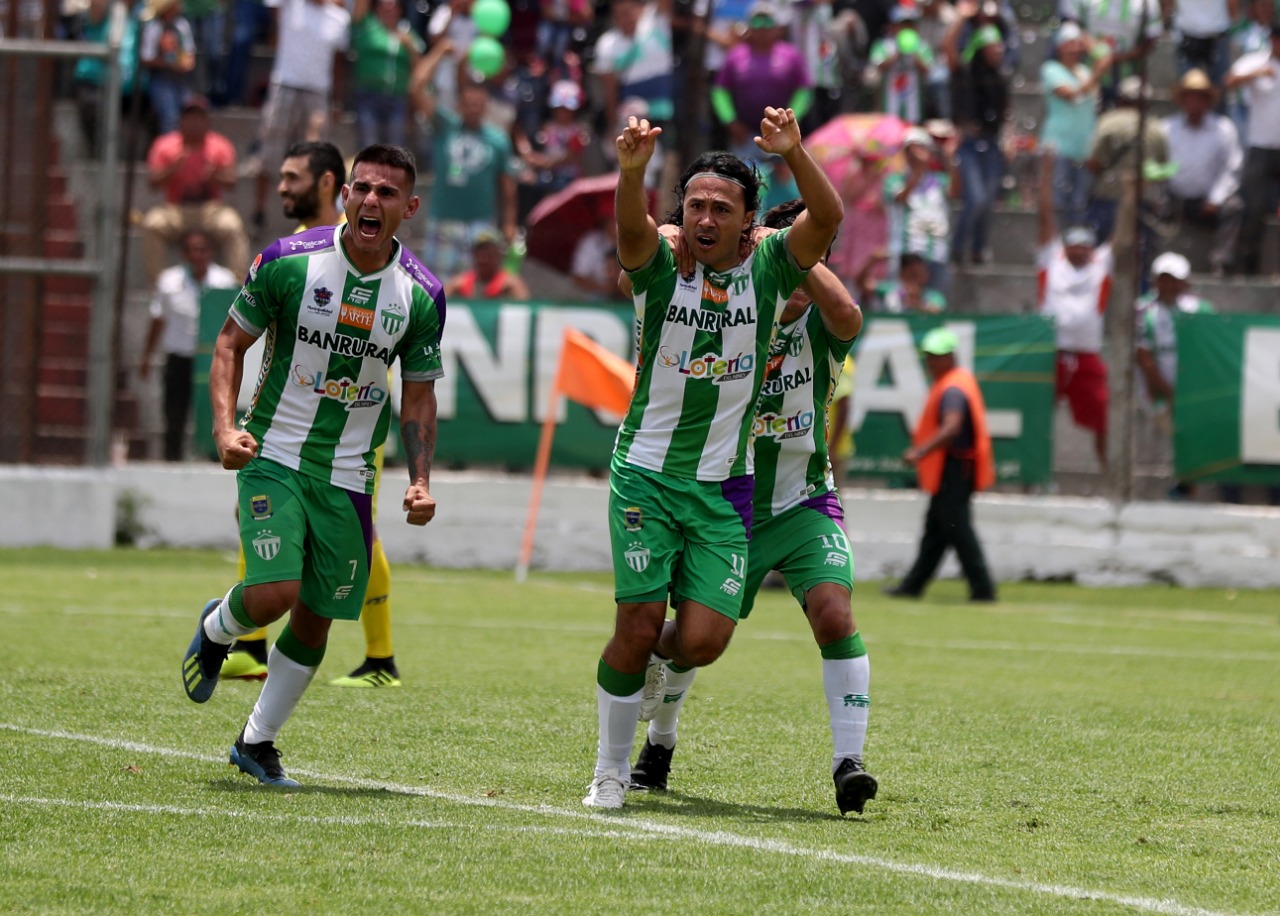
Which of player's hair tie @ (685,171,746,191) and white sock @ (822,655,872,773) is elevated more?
player's hair tie @ (685,171,746,191)

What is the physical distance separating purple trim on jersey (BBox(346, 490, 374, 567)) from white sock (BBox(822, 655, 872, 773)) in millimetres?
1656

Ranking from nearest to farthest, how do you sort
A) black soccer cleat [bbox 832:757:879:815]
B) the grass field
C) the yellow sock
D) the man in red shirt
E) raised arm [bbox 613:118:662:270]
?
the grass field → raised arm [bbox 613:118:662:270] → black soccer cleat [bbox 832:757:879:815] → the yellow sock → the man in red shirt

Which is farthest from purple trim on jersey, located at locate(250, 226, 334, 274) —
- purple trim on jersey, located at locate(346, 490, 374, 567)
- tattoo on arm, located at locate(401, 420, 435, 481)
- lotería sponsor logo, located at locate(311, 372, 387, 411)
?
purple trim on jersey, located at locate(346, 490, 374, 567)

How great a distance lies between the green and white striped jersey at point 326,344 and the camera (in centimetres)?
675

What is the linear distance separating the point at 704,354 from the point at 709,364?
4cm

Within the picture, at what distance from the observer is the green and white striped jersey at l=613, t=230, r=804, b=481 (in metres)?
6.38

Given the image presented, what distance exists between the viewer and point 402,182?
674 centimetres

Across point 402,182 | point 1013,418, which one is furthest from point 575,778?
point 1013,418

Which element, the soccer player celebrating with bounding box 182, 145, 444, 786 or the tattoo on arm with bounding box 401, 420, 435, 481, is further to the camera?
the tattoo on arm with bounding box 401, 420, 435, 481

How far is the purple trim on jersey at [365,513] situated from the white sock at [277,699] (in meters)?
0.46

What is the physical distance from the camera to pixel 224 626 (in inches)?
263

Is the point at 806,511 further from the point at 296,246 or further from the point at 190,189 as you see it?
the point at 190,189

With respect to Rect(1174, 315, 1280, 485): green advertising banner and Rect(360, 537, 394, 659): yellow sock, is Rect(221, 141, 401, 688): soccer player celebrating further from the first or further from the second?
Rect(1174, 315, 1280, 485): green advertising banner

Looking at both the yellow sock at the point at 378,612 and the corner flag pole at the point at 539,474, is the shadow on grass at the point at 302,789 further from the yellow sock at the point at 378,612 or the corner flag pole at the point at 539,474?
the corner flag pole at the point at 539,474
